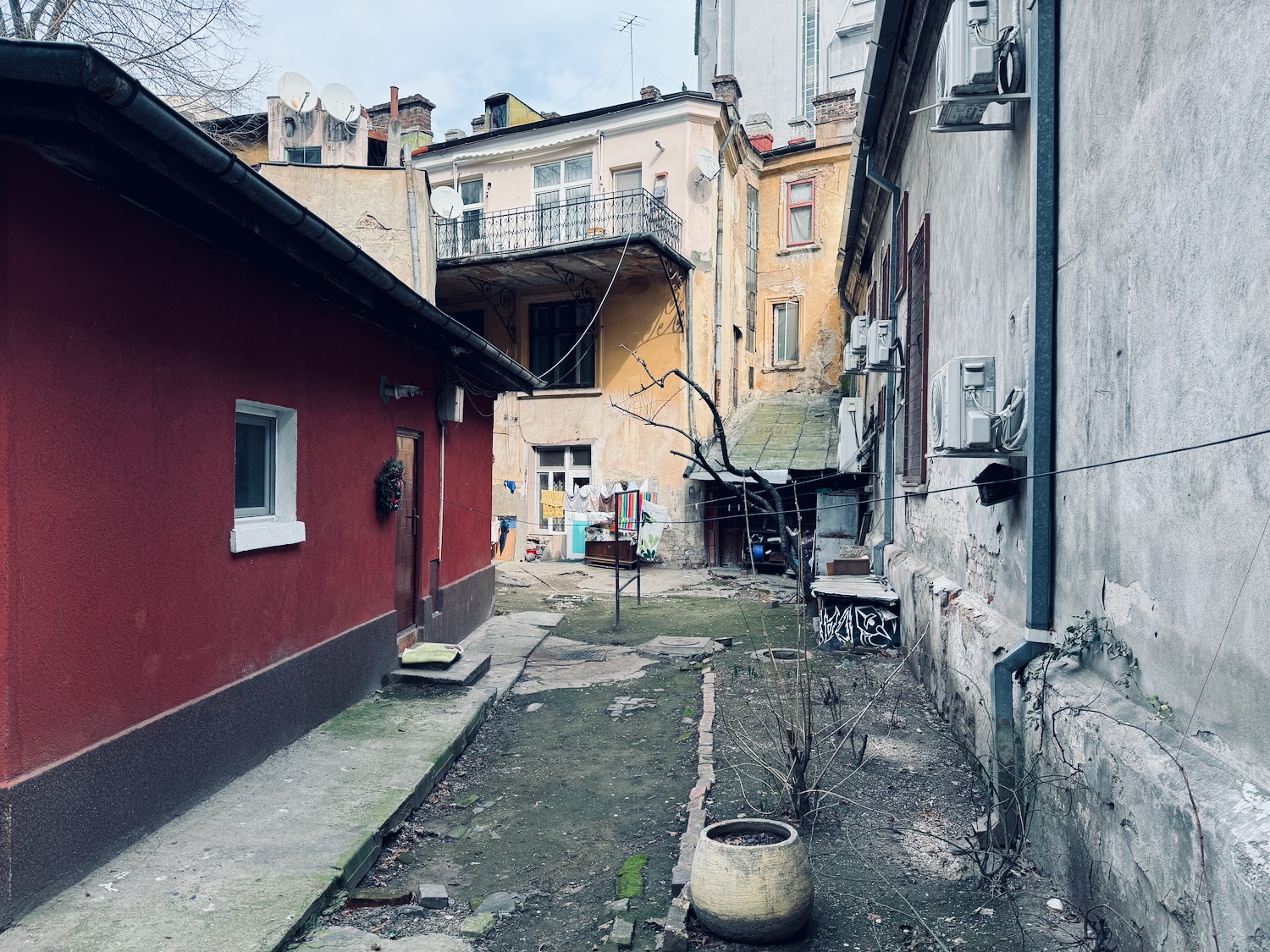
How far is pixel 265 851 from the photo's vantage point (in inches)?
167

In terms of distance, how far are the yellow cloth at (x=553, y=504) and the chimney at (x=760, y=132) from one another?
10210 millimetres

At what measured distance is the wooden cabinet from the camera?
18031 mm

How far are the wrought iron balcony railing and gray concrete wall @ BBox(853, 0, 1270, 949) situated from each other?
45.6ft

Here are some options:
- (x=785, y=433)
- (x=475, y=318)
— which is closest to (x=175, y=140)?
(x=785, y=433)

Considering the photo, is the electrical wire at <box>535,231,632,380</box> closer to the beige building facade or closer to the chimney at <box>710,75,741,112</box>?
the beige building facade

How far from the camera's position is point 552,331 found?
19719 mm

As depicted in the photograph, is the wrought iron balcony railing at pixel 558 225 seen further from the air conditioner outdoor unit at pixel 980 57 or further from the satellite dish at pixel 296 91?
the air conditioner outdoor unit at pixel 980 57

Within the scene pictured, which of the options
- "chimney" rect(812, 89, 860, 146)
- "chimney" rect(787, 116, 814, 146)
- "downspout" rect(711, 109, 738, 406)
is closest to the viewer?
"downspout" rect(711, 109, 738, 406)

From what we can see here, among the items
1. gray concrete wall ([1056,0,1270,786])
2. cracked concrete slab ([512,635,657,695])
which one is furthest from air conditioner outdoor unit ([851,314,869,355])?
gray concrete wall ([1056,0,1270,786])

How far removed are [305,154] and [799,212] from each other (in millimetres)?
11626

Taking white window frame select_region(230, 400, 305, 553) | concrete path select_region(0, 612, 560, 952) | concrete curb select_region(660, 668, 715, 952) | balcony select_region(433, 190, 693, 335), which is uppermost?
balcony select_region(433, 190, 693, 335)

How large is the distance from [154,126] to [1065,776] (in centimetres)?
459

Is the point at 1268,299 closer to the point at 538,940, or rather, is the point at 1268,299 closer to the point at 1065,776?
the point at 1065,776

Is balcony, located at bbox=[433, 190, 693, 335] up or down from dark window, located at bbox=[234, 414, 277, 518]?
up
